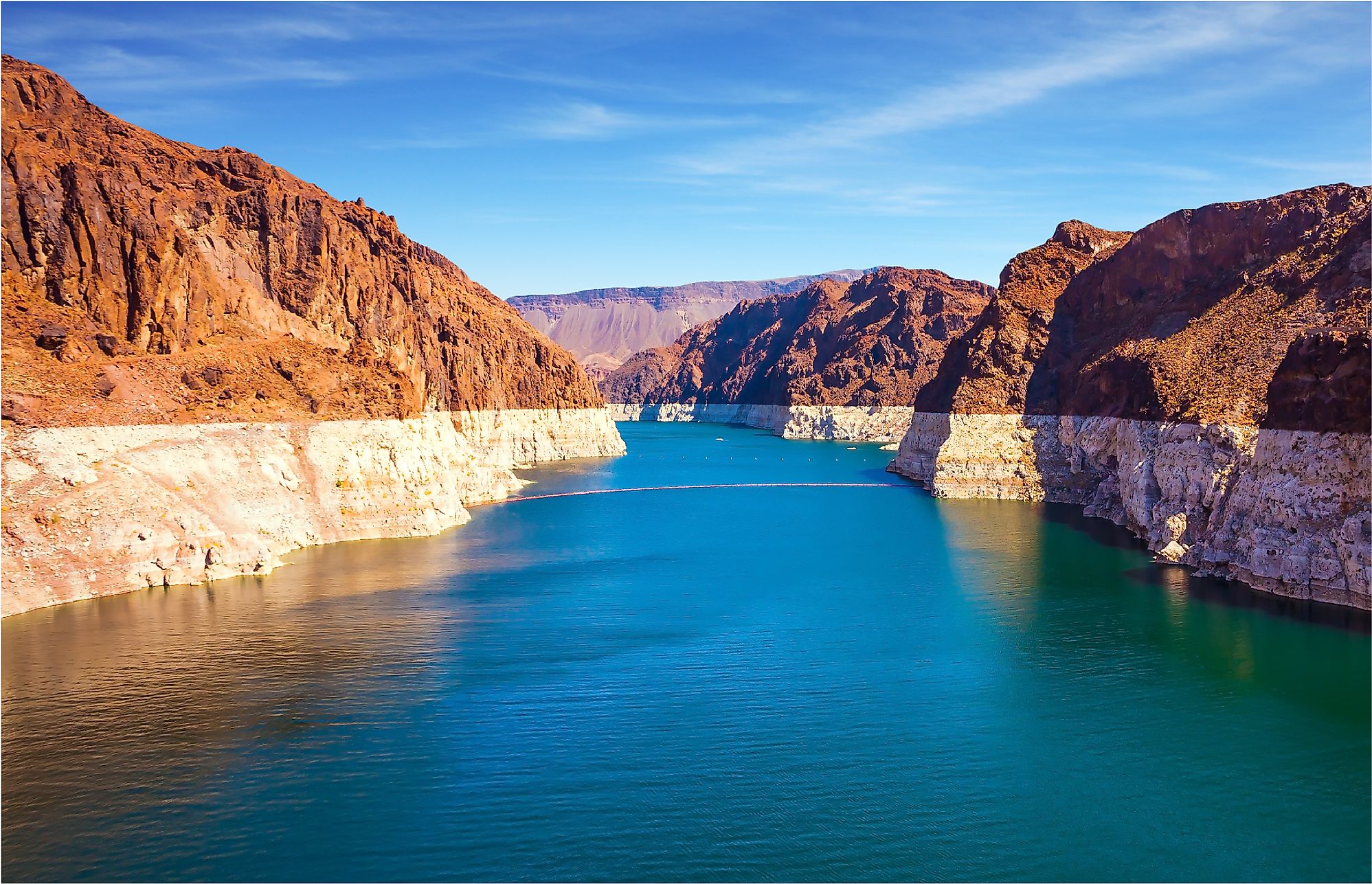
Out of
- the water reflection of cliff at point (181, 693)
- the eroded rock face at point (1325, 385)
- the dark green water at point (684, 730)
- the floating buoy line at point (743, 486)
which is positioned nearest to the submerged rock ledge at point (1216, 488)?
the eroded rock face at point (1325, 385)

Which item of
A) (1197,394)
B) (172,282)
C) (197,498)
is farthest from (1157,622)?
(172,282)

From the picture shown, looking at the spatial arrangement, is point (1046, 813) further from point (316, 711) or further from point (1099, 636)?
point (316, 711)

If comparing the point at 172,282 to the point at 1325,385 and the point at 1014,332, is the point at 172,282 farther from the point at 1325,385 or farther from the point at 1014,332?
the point at 1014,332

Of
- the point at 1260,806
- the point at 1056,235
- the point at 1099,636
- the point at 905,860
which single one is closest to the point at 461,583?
the point at 1099,636

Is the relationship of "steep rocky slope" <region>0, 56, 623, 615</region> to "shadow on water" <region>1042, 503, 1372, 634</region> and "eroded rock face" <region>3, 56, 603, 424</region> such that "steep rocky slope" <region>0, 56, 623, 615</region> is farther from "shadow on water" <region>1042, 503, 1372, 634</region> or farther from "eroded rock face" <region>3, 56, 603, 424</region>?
"shadow on water" <region>1042, 503, 1372, 634</region>

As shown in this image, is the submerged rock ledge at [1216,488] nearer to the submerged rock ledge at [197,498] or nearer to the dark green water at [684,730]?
the dark green water at [684,730]
